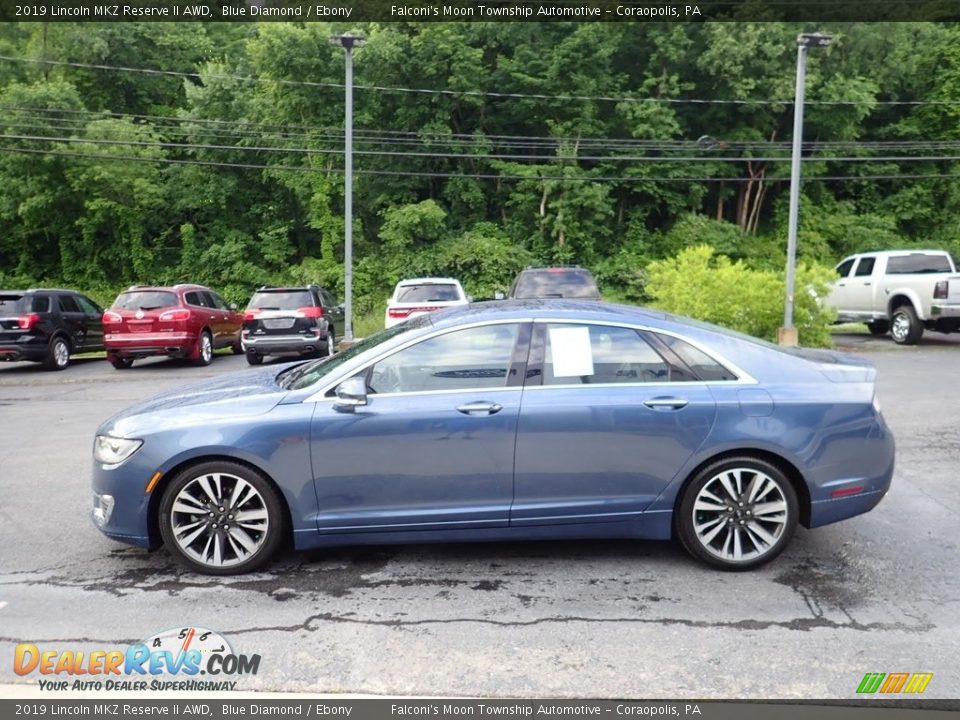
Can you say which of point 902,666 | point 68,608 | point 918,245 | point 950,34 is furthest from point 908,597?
point 950,34

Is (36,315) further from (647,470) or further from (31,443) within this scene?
(647,470)

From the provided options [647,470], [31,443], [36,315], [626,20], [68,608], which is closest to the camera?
[68,608]

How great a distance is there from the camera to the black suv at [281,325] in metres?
16.0

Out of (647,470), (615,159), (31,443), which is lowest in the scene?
(31,443)

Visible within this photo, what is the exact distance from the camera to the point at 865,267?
1866 centimetres

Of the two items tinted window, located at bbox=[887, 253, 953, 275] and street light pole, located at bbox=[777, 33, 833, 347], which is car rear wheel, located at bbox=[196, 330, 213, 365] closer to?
street light pole, located at bbox=[777, 33, 833, 347]

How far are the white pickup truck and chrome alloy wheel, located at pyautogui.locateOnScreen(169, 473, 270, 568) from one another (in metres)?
16.3

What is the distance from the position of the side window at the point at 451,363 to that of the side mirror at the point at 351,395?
14cm

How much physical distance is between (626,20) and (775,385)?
115 ft

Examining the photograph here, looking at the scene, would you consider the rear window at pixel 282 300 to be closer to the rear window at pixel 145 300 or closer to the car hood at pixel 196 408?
the rear window at pixel 145 300

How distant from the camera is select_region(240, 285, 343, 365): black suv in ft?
52.3

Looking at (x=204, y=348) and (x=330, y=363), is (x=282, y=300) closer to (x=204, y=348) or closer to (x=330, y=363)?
(x=204, y=348)

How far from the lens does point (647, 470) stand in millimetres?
4430

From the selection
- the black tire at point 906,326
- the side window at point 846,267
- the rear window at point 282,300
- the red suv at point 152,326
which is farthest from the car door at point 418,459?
the side window at point 846,267
